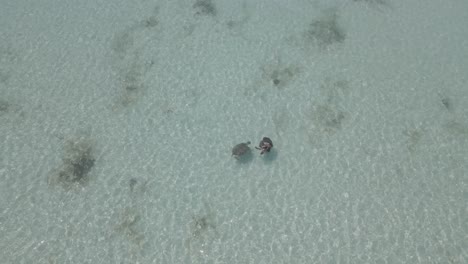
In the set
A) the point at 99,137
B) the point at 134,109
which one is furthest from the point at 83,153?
the point at 134,109

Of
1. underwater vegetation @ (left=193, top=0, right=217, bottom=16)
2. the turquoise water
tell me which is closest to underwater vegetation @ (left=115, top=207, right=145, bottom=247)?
the turquoise water

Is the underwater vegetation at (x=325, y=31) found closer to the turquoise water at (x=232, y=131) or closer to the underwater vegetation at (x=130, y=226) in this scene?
the turquoise water at (x=232, y=131)

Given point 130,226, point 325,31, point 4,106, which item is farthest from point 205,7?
Result: point 130,226

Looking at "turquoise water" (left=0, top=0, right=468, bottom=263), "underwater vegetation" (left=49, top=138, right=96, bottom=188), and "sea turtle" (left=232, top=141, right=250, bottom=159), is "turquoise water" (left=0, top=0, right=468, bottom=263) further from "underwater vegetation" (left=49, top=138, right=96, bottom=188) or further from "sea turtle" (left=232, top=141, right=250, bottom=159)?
"sea turtle" (left=232, top=141, right=250, bottom=159)

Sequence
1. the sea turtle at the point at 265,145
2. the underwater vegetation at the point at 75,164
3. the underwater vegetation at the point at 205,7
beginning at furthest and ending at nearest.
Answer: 1. the underwater vegetation at the point at 205,7
2. the sea turtle at the point at 265,145
3. the underwater vegetation at the point at 75,164

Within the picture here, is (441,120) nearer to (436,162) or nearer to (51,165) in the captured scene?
(436,162)

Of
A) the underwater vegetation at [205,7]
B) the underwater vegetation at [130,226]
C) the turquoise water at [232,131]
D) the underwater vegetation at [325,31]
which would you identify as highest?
the underwater vegetation at [325,31]

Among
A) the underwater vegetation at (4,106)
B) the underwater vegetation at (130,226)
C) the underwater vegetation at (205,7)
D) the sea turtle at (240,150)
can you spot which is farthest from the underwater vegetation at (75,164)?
the underwater vegetation at (205,7)
